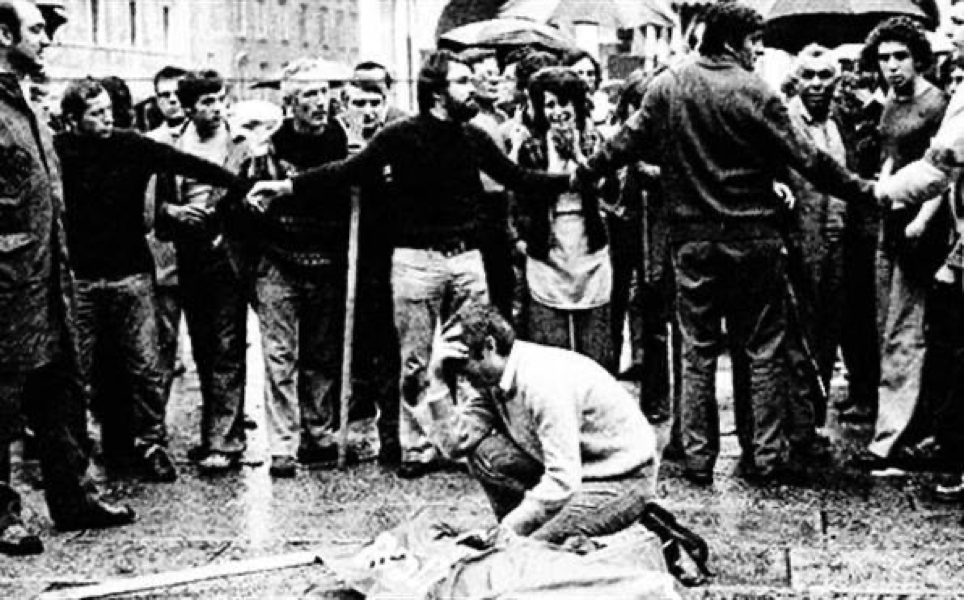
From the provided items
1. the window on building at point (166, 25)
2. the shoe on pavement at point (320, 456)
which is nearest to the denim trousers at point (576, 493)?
the shoe on pavement at point (320, 456)

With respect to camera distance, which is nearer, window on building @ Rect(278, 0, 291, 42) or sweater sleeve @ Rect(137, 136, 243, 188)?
sweater sleeve @ Rect(137, 136, 243, 188)

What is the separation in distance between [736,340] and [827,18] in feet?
18.3

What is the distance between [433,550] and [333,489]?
2.51 meters

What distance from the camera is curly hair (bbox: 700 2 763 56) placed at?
9.44 metres

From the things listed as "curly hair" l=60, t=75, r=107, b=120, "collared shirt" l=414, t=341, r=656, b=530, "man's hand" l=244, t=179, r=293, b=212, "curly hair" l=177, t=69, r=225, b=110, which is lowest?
"collared shirt" l=414, t=341, r=656, b=530

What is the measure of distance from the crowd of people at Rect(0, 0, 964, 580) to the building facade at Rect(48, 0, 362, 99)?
1683cm

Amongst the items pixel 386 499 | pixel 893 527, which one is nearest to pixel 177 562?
pixel 386 499

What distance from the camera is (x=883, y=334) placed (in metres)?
10.5

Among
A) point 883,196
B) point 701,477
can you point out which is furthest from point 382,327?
point 883,196

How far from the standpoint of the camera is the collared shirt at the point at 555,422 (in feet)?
23.2

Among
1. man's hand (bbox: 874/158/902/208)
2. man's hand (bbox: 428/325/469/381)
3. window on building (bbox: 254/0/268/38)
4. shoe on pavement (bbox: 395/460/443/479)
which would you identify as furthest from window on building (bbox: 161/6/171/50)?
man's hand (bbox: 428/325/469/381)

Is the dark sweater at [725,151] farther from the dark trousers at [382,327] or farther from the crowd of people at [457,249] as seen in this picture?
the dark trousers at [382,327]

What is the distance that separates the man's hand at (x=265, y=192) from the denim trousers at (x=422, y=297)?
2.18ft

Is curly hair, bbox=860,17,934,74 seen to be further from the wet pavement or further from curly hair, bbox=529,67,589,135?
the wet pavement
